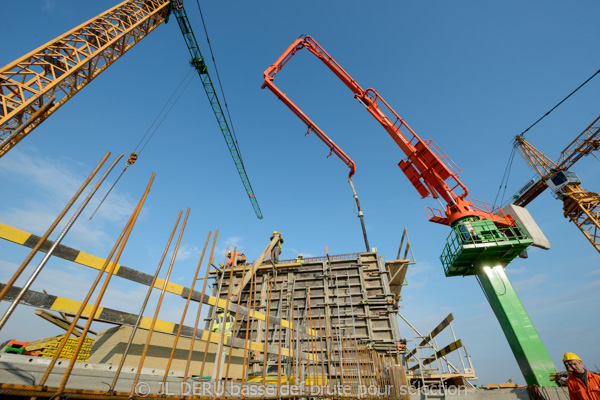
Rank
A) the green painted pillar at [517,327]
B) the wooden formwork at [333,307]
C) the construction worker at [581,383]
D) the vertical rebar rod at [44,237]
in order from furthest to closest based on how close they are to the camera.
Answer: the wooden formwork at [333,307] → the green painted pillar at [517,327] → the construction worker at [581,383] → the vertical rebar rod at [44,237]

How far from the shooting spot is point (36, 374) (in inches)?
129

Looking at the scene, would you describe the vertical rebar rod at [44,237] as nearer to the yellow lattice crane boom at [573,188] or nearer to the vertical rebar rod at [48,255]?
the vertical rebar rod at [48,255]

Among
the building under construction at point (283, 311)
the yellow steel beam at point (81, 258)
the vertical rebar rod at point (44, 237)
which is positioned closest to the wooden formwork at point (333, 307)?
the building under construction at point (283, 311)

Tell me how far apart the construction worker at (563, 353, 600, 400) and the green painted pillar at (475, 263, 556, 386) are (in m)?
9.17

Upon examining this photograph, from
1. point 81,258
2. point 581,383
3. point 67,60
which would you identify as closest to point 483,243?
point 581,383

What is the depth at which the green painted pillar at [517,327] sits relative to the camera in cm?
1162

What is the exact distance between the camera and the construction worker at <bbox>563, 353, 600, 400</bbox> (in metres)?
4.79

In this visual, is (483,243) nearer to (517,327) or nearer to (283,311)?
(517,327)

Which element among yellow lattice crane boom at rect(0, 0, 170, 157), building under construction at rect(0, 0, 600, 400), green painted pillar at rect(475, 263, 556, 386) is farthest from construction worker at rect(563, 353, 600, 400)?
yellow lattice crane boom at rect(0, 0, 170, 157)

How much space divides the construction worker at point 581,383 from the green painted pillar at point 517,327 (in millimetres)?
9169

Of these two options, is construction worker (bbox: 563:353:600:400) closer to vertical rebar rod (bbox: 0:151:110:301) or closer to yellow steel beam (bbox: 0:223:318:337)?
yellow steel beam (bbox: 0:223:318:337)

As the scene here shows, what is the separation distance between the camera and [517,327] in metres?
12.6

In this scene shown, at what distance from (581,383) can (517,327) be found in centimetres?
988

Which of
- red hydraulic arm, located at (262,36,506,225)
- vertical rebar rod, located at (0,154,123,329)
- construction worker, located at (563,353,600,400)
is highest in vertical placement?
red hydraulic arm, located at (262,36,506,225)
